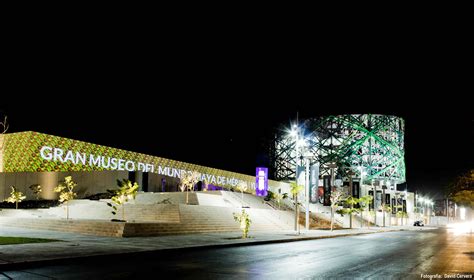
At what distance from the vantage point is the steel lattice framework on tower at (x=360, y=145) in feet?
410

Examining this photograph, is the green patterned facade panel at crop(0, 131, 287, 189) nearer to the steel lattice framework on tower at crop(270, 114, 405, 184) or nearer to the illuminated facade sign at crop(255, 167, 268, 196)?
the illuminated facade sign at crop(255, 167, 268, 196)

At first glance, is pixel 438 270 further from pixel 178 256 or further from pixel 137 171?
pixel 137 171

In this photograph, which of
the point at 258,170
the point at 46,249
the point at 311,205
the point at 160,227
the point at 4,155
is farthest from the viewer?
the point at 311,205

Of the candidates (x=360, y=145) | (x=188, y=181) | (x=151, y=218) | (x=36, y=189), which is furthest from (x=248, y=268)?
(x=360, y=145)

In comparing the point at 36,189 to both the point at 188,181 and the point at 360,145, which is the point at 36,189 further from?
the point at 360,145

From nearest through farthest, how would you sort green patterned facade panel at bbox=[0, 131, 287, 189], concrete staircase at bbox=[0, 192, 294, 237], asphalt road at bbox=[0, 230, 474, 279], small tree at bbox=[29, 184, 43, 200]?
asphalt road at bbox=[0, 230, 474, 279] → concrete staircase at bbox=[0, 192, 294, 237] → small tree at bbox=[29, 184, 43, 200] → green patterned facade panel at bbox=[0, 131, 287, 189]

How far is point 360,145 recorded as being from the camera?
125125 mm

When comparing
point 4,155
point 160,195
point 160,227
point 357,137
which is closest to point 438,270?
point 160,227

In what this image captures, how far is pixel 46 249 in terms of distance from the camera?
1739cm

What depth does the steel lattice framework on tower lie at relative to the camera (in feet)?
410

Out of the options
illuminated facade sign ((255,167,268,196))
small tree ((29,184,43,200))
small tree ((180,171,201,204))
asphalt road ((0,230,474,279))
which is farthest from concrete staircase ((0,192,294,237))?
illuminated facade sign ((255,167,268,196))

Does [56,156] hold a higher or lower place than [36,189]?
higher

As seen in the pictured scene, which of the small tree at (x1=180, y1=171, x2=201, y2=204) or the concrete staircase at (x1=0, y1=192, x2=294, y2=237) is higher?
the small tree at (x1=180, y1=171, x2=201, y2=204)

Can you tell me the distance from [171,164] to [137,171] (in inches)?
383
